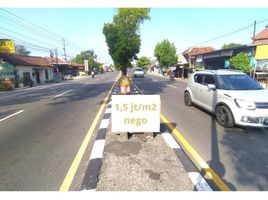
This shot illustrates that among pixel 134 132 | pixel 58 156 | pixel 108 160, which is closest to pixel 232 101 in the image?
pixel 134 132

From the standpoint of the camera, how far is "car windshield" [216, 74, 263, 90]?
6754 mm

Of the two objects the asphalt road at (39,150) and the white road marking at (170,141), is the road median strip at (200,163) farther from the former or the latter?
the asphalt road at (39,150)

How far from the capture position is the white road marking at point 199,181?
3158 millimetres

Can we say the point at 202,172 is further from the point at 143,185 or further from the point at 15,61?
the point at 15,61

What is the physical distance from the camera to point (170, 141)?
508 centimetres

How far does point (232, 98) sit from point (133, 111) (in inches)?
122

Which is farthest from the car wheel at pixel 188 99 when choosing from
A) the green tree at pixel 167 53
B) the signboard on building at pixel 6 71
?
the green tree at pixel 167 53

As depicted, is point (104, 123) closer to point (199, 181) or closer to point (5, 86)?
point (199, 181)

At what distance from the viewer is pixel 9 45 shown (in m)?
28.2

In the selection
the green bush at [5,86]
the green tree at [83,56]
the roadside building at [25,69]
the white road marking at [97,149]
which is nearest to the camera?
the white road marking at [97,149]

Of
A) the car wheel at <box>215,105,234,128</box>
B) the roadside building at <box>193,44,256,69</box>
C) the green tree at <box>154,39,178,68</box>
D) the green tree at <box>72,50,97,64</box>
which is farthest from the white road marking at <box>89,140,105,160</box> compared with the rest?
the green tree at <box>72,50,97,64</box>

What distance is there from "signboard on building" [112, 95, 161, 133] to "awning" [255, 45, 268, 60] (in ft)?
74.7

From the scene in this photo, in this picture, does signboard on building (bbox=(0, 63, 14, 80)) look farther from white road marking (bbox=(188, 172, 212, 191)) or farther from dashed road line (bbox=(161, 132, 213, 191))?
white road marking (bbox=(188, 172, 212, 191))

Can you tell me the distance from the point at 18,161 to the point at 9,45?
29.7 meters
